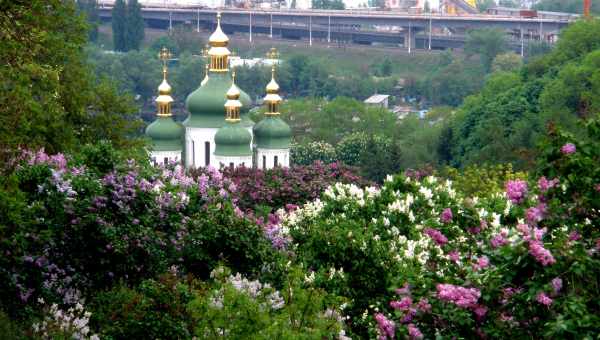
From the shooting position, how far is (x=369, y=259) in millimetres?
22703

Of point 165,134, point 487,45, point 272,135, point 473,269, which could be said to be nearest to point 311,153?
point 165,134

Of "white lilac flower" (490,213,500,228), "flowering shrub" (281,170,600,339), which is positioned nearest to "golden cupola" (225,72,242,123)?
"flowering shrub" (281,170,600,339)

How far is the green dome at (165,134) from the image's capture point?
2645 inches

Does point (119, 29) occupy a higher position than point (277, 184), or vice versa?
point (277, 184)

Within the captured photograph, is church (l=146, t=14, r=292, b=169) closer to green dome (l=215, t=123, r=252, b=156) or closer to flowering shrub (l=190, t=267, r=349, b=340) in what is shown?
green dome (l=215, t=123, r=252, b=156)

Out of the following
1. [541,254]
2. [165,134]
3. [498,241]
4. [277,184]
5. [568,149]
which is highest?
[568,149]

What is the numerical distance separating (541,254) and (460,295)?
111cm

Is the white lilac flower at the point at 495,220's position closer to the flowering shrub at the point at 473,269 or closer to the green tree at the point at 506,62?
the flowering shrub at the point at 473,269

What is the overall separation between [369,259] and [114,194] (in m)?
3.20

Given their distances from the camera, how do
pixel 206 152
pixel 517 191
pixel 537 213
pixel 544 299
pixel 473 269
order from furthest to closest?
pixel 206 152
pixel 517 191
pixel 473 269
pixel 537 213
pixel 544 299

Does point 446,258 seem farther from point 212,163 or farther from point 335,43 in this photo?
point 335,43

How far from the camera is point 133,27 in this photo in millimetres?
152375

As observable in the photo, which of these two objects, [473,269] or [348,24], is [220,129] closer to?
[473,269]

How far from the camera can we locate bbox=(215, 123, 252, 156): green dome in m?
63.3
